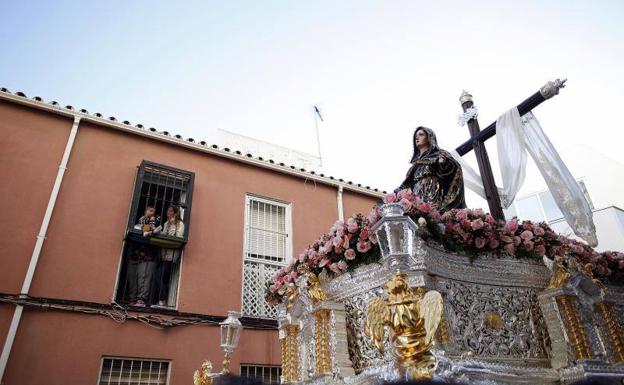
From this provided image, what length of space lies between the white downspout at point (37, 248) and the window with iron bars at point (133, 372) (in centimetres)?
146

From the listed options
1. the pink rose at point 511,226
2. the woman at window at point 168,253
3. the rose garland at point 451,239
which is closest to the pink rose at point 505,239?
the rose garland at point 451,239

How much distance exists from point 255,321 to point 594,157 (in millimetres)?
13998

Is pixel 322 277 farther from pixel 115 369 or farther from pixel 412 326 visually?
pixel 115 369

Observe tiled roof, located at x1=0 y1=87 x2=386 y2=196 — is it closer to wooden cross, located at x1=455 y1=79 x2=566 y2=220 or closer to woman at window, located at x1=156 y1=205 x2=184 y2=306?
woman at window, located at x1=156 y1=205 x2=184 y2=306

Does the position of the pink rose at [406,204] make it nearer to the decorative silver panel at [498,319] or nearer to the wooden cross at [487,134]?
the decorative silver panel at [498,319]

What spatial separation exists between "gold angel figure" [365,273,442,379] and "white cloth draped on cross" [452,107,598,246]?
2951 millimetres

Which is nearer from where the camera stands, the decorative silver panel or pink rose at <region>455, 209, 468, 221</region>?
the decorative silver panel

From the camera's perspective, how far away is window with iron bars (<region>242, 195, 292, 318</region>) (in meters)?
9.57

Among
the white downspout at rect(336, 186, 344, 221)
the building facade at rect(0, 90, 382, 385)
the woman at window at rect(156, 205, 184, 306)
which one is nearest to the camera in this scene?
the building facade at rect(0, 90, 382, 385)

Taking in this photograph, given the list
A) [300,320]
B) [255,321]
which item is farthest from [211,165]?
[300,320]

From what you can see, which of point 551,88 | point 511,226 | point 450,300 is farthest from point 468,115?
point 450,300

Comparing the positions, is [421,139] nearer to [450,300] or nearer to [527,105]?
[527,105]

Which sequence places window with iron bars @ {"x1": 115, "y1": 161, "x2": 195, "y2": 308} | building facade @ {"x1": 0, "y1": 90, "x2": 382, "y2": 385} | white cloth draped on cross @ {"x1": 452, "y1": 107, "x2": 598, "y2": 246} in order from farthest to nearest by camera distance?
1. window with iron bars @ {"x1": 115, "y1": 161, "x2": 195, "y2": 308}
2. building facade @ {"x1": 0, "y1": 90, "x2": 382, "y2": 385}
3. white cloth draped on cross @ {"x1": 452, "y1": 107, "x2": 598, "y2": 246}

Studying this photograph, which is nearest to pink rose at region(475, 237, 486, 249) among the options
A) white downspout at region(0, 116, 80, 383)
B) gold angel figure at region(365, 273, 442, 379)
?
gold angel figure at region(365, 273, 442, 379)
